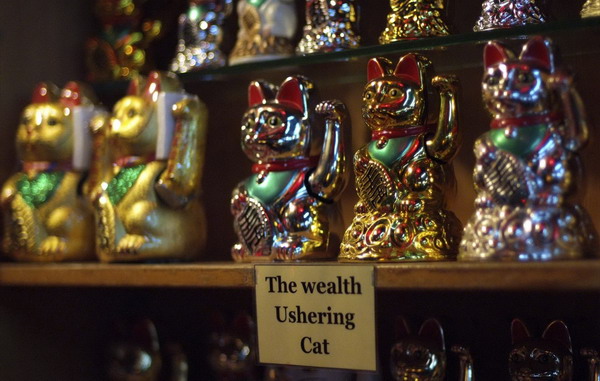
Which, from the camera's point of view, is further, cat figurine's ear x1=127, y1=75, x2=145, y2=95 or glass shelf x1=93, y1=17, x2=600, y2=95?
cat figurine's ear x1=127, y1=75, x2=145, y2=95

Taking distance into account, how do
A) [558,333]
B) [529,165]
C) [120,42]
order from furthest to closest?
[120,42]
[558,333]
[529,165]

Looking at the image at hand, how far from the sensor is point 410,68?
1.23 m

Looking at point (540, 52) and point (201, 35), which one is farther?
point (201, 35)

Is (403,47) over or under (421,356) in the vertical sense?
over

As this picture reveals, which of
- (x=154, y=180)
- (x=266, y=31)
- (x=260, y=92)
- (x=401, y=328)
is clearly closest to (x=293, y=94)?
(x=260, y=92)

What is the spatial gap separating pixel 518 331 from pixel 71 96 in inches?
32.9

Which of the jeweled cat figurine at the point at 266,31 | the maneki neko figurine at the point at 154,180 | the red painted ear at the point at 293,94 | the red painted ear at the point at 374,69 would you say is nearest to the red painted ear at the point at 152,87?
the maneki neko figurine at the point at 154,180

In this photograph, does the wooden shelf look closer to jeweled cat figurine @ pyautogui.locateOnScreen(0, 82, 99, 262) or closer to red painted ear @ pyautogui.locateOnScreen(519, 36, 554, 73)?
jeweled cat figurine @ pyautogui.locateOnScreen(0, 82, 99, 262)

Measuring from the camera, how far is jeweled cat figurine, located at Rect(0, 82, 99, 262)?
1481 mm

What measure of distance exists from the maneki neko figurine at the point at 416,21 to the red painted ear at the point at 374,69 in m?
0.06

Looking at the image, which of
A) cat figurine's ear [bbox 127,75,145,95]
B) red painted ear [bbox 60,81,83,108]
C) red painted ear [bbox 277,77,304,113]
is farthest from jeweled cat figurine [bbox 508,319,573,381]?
red painted ear [bbox 60,81,83,108]

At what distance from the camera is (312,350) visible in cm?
115

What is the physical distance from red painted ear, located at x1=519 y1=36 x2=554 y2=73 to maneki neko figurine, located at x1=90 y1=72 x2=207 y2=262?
551mm

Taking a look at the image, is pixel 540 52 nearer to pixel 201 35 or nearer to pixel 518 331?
pixel 518 331
